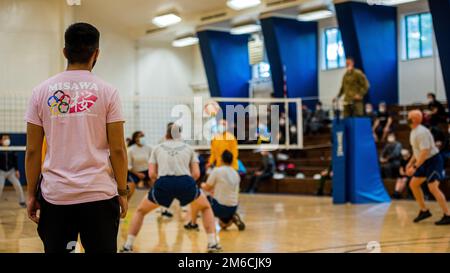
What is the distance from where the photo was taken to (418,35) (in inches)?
797

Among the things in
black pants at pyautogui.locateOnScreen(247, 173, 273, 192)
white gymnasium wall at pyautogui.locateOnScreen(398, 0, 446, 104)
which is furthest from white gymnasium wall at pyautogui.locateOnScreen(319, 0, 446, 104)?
black pants at pyautogui.locateOnScreen(247, 173, 273, 192)

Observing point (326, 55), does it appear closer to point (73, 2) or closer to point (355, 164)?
point (355, 164)

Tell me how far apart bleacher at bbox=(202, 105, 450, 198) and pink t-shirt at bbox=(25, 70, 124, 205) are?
1419 cm

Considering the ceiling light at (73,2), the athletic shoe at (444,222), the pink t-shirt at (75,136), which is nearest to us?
the pink t-shirt at (75,136)

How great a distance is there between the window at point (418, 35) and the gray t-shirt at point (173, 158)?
14.0 m

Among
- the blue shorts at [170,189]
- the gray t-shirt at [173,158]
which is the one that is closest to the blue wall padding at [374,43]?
the gray t-shirt at [173,158]

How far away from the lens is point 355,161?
543 inches

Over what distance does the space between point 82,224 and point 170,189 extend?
3959 millimetres

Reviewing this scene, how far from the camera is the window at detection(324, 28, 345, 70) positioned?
72.5ft

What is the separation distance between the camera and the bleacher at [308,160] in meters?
17.6

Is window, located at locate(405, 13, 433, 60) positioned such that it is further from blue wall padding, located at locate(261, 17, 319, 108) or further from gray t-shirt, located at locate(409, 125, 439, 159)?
gray t-shirt, located at locate(409, 125, 439, 159)

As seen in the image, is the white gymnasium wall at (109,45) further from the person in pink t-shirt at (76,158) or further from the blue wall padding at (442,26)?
the blue wall padding at (442,26)

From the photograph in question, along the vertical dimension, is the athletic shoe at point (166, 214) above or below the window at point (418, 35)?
below

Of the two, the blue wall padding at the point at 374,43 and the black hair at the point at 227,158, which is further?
the blue wall padding at the point at 374,43
